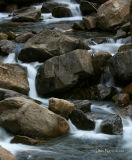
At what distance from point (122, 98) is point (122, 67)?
1006mm

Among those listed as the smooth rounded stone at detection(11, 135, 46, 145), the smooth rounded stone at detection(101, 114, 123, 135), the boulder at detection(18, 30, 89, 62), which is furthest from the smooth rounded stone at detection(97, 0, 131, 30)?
the smooth rounded stone at detection(11, 135, 46, 145)

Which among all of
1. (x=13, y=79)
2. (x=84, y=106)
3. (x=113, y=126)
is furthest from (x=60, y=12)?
(x=113, y=126)

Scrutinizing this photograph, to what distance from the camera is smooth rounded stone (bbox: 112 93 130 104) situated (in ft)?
31.9

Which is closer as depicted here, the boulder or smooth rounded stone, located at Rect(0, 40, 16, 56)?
the boulder

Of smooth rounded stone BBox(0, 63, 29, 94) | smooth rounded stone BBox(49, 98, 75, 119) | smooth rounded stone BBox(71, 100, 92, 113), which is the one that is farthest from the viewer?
smooth rounded stone BBox(0, 63, 29, 94)

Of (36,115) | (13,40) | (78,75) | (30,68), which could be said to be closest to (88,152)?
(36,115)

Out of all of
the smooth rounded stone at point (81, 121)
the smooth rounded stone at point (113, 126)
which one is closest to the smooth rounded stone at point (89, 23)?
the smooth rounded stone at point (81, 121)

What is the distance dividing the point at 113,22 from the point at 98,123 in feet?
27.9

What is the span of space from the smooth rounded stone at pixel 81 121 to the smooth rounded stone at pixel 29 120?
0.34 meters

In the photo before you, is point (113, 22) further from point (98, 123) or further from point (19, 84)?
point (98, 123)

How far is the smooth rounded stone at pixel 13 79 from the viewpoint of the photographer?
1004 cm

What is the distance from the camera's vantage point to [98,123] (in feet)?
27.3

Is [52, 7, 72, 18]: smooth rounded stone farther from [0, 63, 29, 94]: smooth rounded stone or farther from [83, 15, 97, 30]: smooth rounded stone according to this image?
[0, 63, 29, 94]: smooth rounded stone

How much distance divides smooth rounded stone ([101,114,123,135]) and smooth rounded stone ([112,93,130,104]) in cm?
175
